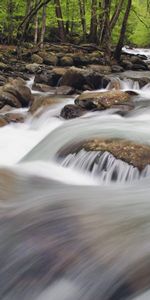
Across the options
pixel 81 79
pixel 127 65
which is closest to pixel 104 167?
pixel 81 79

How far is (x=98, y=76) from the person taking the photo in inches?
475

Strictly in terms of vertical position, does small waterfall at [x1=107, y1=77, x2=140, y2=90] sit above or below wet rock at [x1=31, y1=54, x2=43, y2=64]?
below

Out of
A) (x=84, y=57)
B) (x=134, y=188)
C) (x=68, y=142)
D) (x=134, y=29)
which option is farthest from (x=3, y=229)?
(x=134, y=29)

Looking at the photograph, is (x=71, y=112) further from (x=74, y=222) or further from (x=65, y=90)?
(x=74, y=222)

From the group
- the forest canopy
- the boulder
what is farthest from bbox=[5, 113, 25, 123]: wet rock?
the forest canopy

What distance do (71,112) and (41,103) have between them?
44.9 inches

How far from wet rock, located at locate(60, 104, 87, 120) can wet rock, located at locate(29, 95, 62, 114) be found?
71cm

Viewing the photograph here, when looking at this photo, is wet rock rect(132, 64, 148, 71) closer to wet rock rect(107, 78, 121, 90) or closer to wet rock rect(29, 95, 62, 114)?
wet rock rect(107, 78, 121, 90)

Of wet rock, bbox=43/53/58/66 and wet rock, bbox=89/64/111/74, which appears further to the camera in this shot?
wet rock, bbox=43/53/58/66

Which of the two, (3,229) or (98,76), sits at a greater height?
(98,76)

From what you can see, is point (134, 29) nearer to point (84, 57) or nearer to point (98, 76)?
point (84, 57)

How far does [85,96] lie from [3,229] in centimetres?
545

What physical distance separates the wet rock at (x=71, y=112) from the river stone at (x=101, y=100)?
160 mm

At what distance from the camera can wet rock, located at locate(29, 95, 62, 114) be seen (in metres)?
9.90
